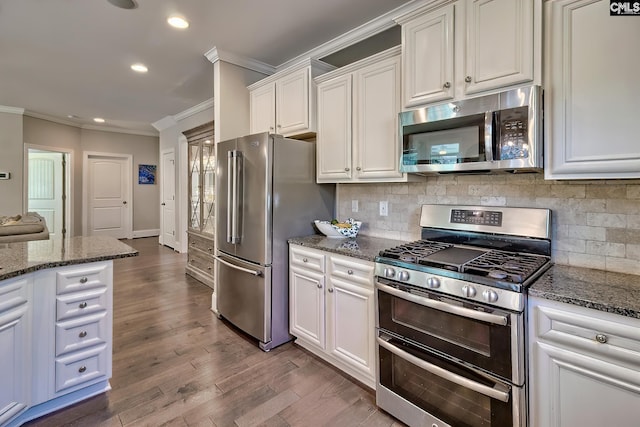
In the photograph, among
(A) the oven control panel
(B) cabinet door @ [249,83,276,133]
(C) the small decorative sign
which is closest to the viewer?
(A) the oven control panel

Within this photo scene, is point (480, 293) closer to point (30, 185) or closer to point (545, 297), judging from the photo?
point (545, 297)

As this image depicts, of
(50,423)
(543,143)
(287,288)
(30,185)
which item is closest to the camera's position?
(543,143)

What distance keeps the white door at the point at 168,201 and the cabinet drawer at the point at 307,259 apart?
16.0ft

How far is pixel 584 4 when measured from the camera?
56.6 inches

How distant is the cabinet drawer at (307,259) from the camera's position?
7.54ft

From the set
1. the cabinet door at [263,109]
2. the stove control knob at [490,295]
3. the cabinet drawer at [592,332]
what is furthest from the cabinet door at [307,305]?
the cabinet door at [263,109]

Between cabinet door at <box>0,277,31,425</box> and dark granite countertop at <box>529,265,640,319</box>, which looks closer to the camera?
dark granite countertop at <box>529,265,640,319</box>

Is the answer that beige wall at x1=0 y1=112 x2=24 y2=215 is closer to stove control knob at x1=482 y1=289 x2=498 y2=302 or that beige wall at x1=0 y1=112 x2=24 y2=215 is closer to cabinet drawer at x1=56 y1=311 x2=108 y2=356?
cabinet drawer at x1=56 y1=311 x2=108 y2=356

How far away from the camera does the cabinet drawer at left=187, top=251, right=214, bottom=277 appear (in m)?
4.12

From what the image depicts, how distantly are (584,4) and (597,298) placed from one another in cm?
128

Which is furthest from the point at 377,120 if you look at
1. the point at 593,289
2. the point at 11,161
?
Result: the point at 11,161

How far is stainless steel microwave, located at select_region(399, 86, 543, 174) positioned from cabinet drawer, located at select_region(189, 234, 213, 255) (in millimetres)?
2890

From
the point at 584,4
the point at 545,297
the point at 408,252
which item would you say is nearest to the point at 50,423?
the point at 408,252

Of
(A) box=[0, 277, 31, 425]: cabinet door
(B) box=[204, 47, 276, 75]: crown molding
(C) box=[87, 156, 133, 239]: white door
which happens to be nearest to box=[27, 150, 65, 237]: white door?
(C) box=[87, 156, 133, 239]: white door
